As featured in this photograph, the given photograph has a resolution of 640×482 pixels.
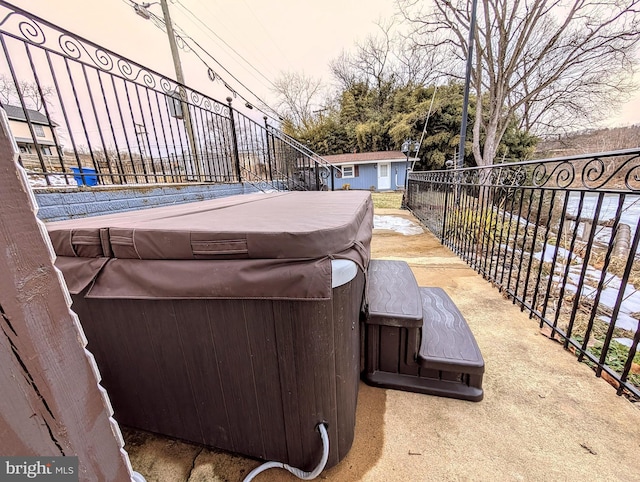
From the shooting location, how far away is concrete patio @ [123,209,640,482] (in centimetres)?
106

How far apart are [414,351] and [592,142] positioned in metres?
16.2

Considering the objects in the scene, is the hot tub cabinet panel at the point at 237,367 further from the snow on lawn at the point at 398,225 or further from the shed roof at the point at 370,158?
the shed roof at the point at 370,158

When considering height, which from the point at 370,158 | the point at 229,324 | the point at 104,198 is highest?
the point at 370,158

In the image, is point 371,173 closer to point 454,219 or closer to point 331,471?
point 454,219

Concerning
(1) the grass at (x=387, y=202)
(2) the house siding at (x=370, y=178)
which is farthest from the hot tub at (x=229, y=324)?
(2) the house siding at (x=370, y=178)

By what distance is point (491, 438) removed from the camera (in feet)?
3.87

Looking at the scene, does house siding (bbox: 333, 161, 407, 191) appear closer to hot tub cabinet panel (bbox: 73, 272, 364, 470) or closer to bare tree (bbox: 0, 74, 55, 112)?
bare tree (bbox: 0, 74, 55, 112)

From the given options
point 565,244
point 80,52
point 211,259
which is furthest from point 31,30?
point 565,244

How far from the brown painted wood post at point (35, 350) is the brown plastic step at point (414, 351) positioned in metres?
1.15

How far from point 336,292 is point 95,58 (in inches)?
121

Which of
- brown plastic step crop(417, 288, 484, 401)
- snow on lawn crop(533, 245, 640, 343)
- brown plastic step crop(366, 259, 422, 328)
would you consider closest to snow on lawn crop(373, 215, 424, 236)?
snow on lawn crop(533, 245, 640, 343)

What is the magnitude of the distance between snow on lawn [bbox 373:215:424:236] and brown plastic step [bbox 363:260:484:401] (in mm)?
3785

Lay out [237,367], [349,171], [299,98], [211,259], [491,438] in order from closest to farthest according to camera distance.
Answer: [211,259] → [237,367] → [491,438] → [349,171] → [299,98]

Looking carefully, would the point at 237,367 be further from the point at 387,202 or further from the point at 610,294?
the point at 387,202
